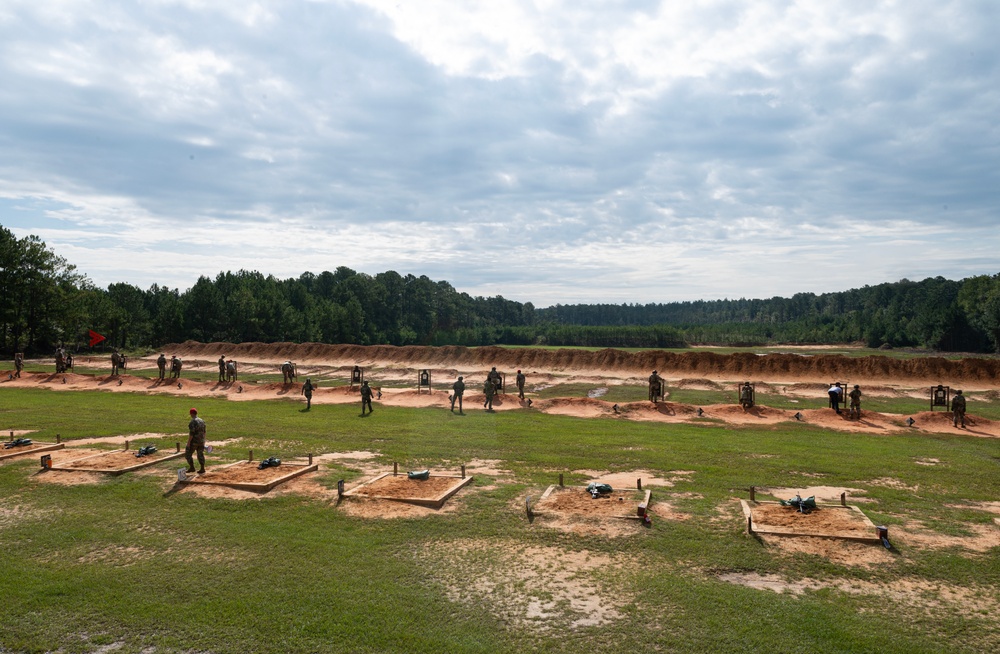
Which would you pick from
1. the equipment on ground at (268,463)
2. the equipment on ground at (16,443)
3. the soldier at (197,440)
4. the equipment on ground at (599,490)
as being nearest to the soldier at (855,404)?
the equipment on ground at (599,490)

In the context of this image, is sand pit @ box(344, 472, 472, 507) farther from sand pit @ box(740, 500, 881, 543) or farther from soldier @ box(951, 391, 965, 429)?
soldier @ box(951, 391, 965, 429)

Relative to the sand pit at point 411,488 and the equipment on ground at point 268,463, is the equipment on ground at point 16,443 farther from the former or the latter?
the sand pit at point 411,488

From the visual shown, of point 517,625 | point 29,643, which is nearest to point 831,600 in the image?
point 517,625

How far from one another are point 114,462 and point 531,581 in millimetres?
14696

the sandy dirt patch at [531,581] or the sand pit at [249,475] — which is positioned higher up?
the sand pit at [249,475]

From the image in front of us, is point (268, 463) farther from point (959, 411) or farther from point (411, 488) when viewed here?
point (959, 411)

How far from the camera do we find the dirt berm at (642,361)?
5475 cm

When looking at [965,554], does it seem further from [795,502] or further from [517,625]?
[517,625]

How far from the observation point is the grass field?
8305 mm

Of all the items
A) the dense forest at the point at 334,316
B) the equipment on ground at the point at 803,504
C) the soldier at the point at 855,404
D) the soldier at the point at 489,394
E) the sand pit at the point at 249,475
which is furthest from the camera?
the dense forest at the point at 334,316

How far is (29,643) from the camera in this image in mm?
8250

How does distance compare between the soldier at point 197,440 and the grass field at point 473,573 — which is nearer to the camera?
the grass field at point 473,573

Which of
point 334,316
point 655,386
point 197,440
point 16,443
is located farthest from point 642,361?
point 334,316

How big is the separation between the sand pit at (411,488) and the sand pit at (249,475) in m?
2.29
